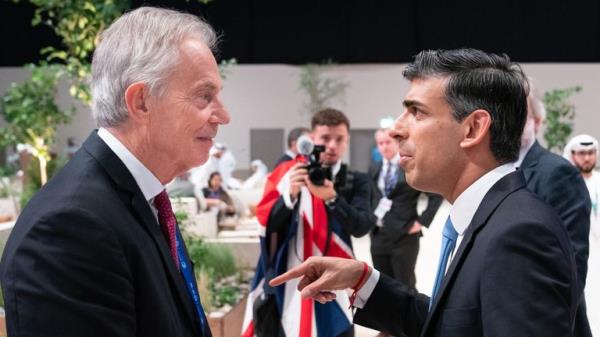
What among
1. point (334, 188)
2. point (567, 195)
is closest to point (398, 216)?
point (334, 188)

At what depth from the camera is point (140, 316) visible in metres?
1.33

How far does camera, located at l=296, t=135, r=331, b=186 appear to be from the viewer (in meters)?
3.50

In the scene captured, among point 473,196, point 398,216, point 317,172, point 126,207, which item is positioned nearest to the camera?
point 126,207

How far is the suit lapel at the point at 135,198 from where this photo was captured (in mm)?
1404

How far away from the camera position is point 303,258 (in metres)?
3.55

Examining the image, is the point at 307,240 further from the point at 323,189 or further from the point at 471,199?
the point at 471,199

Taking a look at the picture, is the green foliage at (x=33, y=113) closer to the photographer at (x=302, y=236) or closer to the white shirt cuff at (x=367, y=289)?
the photographer at (x=302, y=236)

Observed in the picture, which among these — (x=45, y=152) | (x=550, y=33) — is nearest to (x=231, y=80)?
(x=550, y=33)

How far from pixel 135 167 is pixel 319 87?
55.4 ft

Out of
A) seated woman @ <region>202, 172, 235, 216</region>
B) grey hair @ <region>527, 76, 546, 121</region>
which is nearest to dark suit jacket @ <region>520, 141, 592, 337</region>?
grey hair @ <region>527, 76, 546, 121</region>

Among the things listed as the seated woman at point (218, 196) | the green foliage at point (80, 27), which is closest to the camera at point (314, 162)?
the green foliage at point (80, 27)

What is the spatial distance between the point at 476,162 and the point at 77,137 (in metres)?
18.4

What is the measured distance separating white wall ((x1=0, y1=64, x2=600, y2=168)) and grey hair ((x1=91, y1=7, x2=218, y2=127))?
55.0ft

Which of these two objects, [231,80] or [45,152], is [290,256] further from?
[231,80]
